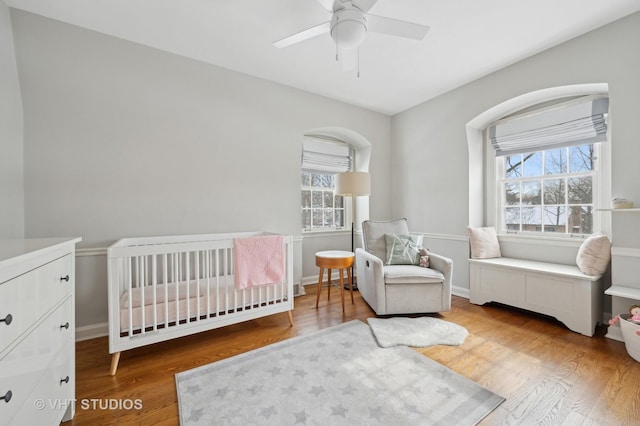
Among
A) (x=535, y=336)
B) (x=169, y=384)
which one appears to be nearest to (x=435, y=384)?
(x=535, y=336)

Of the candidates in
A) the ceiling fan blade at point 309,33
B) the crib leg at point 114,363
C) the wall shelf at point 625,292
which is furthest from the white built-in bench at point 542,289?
the crib leg at point 114,363

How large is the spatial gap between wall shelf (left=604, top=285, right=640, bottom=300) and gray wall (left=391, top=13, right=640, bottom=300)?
1.13 feet

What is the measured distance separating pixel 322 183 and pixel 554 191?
281cm

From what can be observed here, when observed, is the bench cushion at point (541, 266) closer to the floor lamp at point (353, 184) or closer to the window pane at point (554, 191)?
the window pane at point (554, 191)

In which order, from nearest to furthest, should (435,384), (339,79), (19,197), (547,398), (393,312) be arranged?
(547,398)
(435,384)
(19,197)
(393,312)
(339,79)

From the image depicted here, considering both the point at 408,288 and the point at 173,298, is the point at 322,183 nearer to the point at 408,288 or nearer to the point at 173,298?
the point at 408,288

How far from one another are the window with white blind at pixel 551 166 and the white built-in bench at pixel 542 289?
51cm

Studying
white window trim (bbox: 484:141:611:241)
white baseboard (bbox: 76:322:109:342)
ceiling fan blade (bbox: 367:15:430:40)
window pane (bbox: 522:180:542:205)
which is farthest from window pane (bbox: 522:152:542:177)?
white baseboard (bbox: 76:322:109:342)

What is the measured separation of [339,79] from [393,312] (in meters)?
2.66

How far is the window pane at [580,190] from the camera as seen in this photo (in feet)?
8.75

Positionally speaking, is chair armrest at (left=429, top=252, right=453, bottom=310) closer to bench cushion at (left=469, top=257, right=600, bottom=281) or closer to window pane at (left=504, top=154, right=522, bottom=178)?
bench cushion at (left=469, top=257, right=600, bottom=281)

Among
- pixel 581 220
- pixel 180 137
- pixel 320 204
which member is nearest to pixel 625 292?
pixel 581 220

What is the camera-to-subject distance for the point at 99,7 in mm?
2021

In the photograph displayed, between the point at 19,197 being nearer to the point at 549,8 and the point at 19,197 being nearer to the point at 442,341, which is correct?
the point at 442,341
